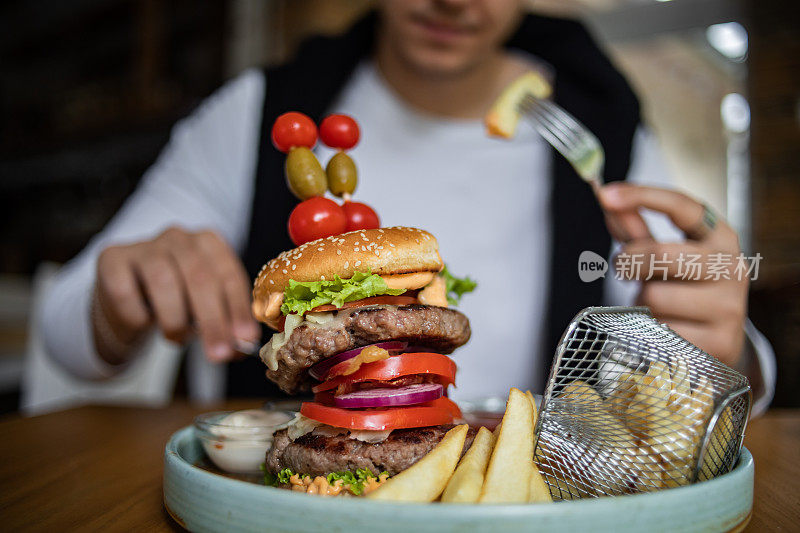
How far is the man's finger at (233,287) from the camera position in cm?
196

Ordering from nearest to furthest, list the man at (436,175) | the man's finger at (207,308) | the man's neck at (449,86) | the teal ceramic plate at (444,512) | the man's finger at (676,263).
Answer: the teal ceramic plate at (444,512) → the man's finger at (676,263) → the man's finger at (207,308) → the man at (436,175) → the man's neck at (449,86)

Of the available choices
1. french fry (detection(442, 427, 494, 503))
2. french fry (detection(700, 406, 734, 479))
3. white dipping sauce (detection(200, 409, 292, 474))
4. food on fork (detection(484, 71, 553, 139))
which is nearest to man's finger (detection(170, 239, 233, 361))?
white dipping sauce (detection(200, 409, 292, 474))

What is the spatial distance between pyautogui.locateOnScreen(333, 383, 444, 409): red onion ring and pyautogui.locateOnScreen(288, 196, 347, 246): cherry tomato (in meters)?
0.31

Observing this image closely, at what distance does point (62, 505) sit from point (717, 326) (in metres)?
1.65

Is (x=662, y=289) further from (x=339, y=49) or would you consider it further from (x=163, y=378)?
(x=163, y=378)

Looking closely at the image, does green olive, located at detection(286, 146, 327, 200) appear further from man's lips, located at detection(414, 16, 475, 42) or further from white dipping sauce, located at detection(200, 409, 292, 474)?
man's lips, located at detection(414, 16, 475, 42)

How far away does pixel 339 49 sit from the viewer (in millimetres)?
2773

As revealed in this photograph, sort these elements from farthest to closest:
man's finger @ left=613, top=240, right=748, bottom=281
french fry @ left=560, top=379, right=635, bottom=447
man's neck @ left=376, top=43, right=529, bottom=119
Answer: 1. man's neck @ left=376, top=43, right=529, bottom=119
2. man's finger @ left=613, top=240, right=748, bottom=281
3. french fry @ left=560, top=379, right=635, bottom=447

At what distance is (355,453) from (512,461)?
0.30 m

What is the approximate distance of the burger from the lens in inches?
38.9

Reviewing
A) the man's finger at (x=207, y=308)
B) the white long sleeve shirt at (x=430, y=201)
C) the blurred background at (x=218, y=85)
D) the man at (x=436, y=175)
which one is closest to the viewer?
the man's finger at (x=207, y=308)

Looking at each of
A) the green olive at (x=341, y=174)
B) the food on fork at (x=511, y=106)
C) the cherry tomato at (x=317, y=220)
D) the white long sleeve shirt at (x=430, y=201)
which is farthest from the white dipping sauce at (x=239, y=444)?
the white long sleeve shirt at (x=430, y=201)

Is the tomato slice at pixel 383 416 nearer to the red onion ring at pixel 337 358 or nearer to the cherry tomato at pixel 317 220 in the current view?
the red onion ring at pixel 337 358

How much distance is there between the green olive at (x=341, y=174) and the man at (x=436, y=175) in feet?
3.04
